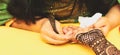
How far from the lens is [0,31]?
99 centimetres

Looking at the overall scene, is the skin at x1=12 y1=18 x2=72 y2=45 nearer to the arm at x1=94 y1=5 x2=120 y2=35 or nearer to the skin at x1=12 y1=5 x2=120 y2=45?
the skin at x1=12 y1=5 x2=120 y2=45

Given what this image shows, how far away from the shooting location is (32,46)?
90 centimetres

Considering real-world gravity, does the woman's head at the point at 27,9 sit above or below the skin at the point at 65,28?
above

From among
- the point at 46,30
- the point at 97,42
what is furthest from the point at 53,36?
the point at 97,42

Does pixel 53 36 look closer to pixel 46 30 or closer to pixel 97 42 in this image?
pixel 46 30

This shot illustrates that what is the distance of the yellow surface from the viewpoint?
869mm

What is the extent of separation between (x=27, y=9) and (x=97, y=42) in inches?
12.5

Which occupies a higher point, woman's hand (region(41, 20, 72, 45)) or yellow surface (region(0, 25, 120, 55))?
woman's hand (region(41, 20, 72, 45))

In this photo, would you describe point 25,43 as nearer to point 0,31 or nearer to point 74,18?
point 0,31

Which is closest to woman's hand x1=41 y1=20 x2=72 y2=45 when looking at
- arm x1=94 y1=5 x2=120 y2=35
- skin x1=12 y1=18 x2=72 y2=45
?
skin x1=12 y1=18 x2=72 y2=45

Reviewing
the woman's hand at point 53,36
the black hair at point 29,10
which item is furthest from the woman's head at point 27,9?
the woman's hand at point 53,36

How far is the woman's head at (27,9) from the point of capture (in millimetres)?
1029

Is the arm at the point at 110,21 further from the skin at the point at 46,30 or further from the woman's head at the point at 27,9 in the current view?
the woman's head at the point at 27,9

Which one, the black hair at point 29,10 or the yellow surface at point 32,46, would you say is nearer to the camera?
the yellow surface at point 32,46
